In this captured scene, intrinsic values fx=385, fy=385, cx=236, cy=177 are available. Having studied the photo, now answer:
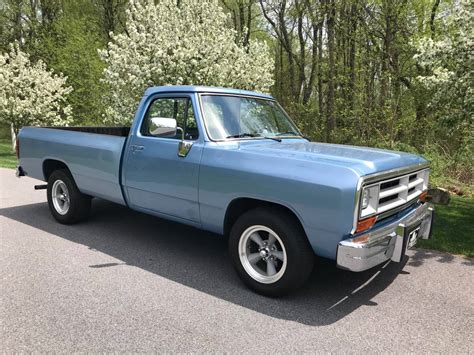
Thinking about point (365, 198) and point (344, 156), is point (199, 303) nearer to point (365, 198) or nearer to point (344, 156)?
point (365, 198)

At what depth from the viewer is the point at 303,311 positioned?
11.1ft

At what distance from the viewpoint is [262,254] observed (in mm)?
3666

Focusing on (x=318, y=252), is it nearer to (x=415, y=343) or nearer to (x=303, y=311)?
(x=303, y=311)

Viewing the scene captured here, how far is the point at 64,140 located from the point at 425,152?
31.4ft

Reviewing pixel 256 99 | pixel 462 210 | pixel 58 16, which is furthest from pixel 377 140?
pixel 58 16

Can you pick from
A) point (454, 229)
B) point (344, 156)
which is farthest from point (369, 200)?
point (454, 229)

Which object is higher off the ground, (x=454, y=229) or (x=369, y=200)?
(x=369, y=200)

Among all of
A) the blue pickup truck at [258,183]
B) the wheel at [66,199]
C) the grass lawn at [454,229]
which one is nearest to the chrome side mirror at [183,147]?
the blue pickup truck at [258,183]

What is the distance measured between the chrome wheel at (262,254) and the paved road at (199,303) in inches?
8.7

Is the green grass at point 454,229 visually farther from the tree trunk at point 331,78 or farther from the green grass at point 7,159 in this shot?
the green grass at point 7,159

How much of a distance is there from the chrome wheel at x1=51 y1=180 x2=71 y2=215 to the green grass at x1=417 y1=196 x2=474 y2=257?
17.0 feet

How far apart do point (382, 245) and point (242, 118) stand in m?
2.14

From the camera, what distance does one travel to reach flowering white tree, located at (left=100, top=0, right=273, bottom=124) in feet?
33.4

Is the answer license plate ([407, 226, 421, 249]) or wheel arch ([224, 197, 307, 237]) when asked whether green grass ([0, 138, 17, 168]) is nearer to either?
wheel arch ([224, 197, 307, 237])
